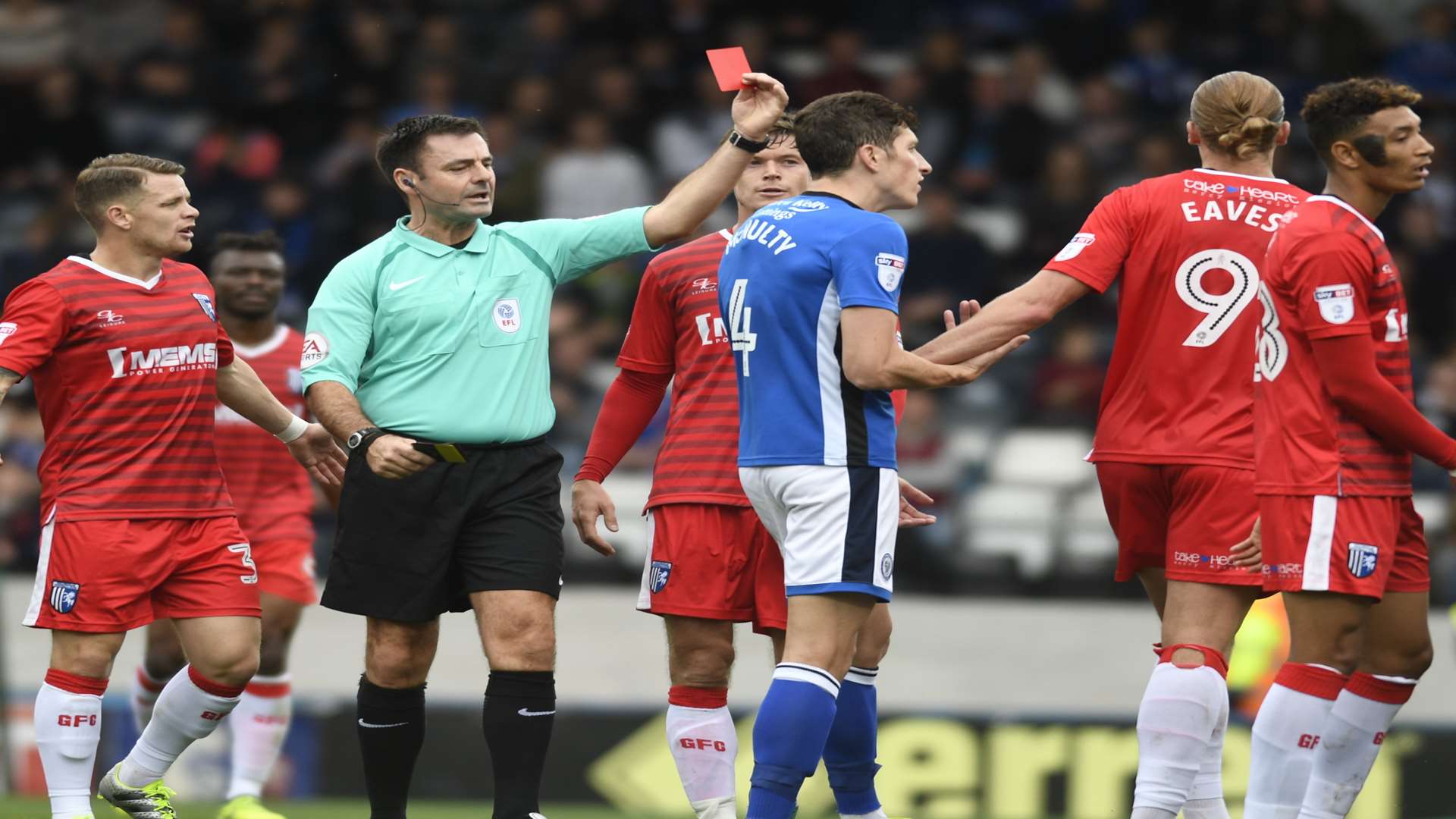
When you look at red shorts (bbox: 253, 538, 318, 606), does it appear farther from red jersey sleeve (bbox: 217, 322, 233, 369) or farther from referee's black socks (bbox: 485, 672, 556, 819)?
referee's black socks (bbox: 485, 672, 556, 819)

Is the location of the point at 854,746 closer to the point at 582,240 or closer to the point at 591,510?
the point at 591,510

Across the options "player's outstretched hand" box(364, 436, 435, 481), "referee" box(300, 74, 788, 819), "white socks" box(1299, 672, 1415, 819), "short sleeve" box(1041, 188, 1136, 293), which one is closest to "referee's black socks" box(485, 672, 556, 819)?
"referee" box(300, 74, 788, 819)

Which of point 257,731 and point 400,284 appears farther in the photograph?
point 257,731

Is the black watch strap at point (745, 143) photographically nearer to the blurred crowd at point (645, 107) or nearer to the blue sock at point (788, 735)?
the blue sock at point (788, 735)

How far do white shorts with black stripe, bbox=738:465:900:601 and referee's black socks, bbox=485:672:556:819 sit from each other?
932 mm

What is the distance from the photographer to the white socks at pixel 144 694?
26.6 feet

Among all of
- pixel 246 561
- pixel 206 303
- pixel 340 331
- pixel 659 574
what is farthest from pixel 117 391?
pixel 659 574

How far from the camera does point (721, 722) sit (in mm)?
6461

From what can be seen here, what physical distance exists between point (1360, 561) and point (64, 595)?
402 centimetres

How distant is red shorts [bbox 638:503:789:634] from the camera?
6.37m

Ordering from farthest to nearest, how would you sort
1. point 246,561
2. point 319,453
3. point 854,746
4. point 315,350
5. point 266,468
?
point 266,468 < point 319,453 < point 246,561 < point 854,746 < point 315,350

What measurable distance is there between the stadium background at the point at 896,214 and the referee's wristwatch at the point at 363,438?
3142 mm

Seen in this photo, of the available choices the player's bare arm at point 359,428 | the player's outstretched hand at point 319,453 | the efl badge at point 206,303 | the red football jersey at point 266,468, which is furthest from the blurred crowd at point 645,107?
the player's bare arm at point 359,428

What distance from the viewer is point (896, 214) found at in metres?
14.1
